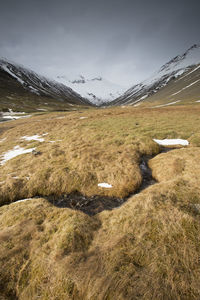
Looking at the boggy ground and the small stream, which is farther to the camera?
the small stream

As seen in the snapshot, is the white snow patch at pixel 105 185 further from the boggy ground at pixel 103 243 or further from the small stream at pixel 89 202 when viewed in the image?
the small stream at pixel 89 202

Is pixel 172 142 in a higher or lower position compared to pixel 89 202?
higher

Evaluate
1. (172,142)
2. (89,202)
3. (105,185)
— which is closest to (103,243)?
(89,202)

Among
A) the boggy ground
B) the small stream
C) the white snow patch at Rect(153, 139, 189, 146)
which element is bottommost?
the small stream

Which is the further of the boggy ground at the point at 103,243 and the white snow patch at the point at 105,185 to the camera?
the white snow patch at the point at 105,185

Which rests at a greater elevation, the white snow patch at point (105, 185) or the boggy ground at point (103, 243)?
the boggy ground at point (103, 243)

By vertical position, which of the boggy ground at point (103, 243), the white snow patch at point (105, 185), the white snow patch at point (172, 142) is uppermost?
the white snow patch at point (172, 142)

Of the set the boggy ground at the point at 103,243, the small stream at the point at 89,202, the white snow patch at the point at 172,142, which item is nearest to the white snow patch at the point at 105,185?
the boggy ground at the point at 103,243

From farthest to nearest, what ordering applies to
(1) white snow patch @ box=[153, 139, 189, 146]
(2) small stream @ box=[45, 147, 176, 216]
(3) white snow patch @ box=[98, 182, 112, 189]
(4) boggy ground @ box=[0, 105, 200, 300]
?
(1) white snow patch @ box=[153, 139, 189, 146], (3) white snow patch @ box=[98, 182, 112, 189], (2) small stream @ box=[45, 147, 176, 216], (4) boggy ground @ box=[0, 105, 200, 300]

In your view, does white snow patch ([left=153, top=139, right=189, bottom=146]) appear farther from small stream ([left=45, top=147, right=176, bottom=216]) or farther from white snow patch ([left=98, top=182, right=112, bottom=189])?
white snow patch ([left=98, top=182, right=112, bottom=189])

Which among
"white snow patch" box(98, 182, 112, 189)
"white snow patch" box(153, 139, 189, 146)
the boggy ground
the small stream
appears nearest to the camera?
the boggy ground

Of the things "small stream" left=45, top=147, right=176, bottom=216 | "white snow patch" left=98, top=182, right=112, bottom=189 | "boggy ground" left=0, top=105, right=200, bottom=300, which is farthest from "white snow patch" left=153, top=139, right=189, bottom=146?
"white snow patch" left=98, top=182, right=112, bottom=189

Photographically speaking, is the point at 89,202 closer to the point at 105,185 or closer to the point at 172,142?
the point at 105,185

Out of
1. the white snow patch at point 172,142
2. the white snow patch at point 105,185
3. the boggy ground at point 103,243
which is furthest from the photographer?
the white snow patch at point 172,142
